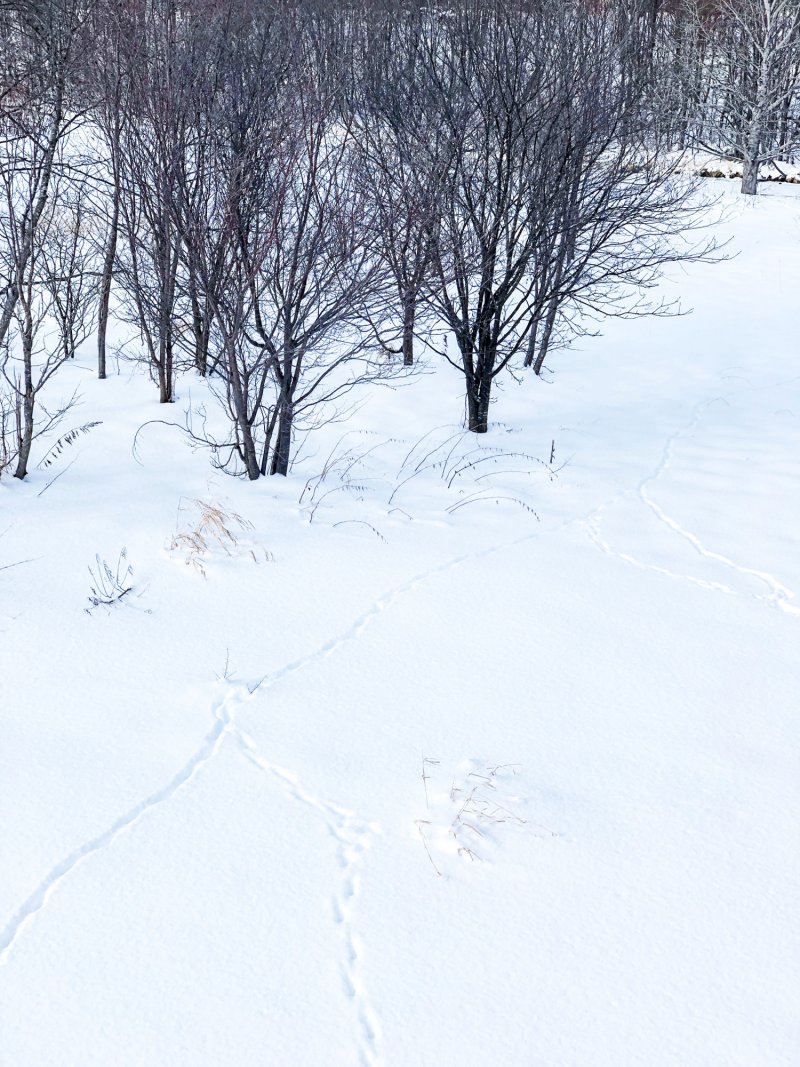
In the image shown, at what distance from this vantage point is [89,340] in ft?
47.0

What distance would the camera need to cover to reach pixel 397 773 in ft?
12.7

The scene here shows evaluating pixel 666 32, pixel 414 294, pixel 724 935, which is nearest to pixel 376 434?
pixel 414 294

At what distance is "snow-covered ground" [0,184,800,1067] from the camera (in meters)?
2.76

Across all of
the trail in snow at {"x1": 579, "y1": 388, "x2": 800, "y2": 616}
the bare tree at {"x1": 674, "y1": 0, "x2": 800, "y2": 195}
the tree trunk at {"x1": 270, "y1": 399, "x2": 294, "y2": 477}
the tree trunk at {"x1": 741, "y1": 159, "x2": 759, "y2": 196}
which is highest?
the bare tree at {"x1": 674, "y1": 0, "x2": 800, "y2": 195}

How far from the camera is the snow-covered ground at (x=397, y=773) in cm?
276

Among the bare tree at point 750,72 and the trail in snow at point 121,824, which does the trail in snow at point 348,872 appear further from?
the bare tree at point 750,72

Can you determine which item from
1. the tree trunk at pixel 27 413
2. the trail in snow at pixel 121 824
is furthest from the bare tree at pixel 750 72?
the trail in snow at pixel 121 824

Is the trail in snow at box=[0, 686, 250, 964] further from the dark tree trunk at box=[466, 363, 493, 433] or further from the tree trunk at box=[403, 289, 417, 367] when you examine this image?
the dark tree trunk at box=[466, 363, 493, 433]

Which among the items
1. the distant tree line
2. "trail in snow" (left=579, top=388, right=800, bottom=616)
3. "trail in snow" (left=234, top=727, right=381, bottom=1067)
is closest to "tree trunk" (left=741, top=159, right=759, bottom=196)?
the distant tree line

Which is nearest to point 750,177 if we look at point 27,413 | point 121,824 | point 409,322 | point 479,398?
point 409,322

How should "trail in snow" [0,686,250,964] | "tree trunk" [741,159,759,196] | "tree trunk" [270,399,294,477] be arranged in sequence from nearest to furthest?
"trail in snow" [0,686,250,964] < "tree trunk" [270,399,294,477] < "tree trunk" [741,159,759,196]

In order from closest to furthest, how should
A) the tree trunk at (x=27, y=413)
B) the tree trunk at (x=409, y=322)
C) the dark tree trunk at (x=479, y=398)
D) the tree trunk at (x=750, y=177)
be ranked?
the tree trunk at (x=27, y=413), the tree trunk at (x=409, y=322), the dark tree trunk at (x=479, y=398), the tree trunk at (x=750, y=177)

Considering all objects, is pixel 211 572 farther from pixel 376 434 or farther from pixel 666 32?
pixel 666 32

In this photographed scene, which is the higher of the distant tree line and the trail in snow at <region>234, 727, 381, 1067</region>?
the distant tree line
